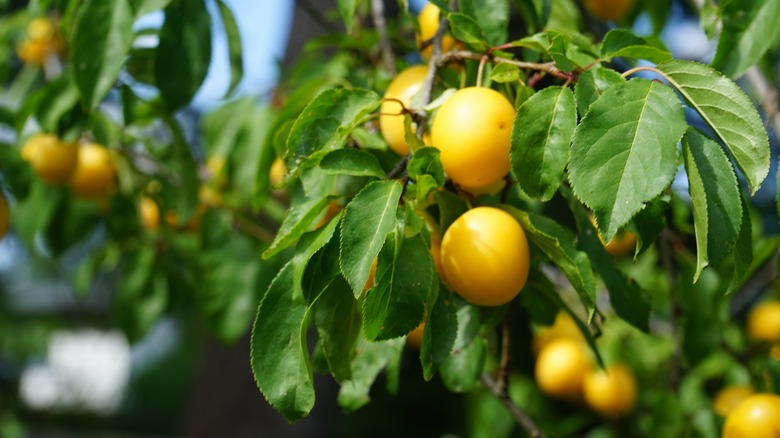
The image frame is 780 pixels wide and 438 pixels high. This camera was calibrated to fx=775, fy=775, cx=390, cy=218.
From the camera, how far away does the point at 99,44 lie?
108 centimetres

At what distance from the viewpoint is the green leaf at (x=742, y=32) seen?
94 cm

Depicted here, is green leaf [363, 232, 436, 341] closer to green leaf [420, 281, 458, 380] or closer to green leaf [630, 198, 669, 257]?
green leaf [420, 281, 458, 380]

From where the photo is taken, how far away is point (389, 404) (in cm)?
340

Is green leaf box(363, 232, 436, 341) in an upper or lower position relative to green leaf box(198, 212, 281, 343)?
upper

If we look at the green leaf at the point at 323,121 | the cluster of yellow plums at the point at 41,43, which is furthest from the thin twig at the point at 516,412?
the cluster of yellow plums at the point at 41,43

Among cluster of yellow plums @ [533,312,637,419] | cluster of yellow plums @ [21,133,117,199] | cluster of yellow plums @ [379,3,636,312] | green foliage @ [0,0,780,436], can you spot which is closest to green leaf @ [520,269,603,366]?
green foliage @ [0,0,780,436]

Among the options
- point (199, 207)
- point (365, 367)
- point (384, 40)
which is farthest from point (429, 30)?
point (199, 207)

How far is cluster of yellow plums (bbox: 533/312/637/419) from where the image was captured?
1689mm

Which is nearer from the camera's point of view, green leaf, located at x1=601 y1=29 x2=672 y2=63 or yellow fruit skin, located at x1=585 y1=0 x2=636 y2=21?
green leaf, located at x1=601 y1=29 x2=672 y2=63

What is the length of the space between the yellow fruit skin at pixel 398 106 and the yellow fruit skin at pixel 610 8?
76 cm

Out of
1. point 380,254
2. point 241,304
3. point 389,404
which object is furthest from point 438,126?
point 389,404

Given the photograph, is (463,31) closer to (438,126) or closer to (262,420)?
(438,126)

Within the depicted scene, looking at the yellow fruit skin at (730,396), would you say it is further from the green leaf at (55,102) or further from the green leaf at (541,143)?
the green leaf at (55,102)

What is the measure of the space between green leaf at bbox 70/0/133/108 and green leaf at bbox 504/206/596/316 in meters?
0.61
